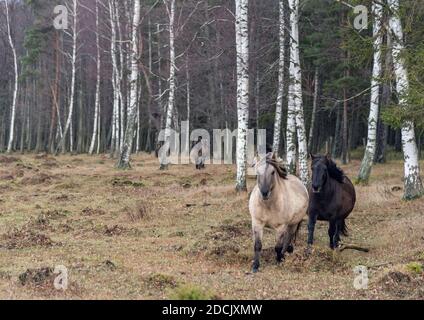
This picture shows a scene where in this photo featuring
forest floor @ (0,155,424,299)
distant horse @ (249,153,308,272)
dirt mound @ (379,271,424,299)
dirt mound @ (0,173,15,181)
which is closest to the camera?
dirt mound @ (379,271,424,299)

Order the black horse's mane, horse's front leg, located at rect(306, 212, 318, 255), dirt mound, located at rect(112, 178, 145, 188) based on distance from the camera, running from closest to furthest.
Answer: horse's front leg, located at rect(306, 212, 318, 255) → the black horse's mane → dirt mound, located at rect(112, 178, 145, 188)

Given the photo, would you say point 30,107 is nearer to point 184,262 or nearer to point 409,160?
point 409,160

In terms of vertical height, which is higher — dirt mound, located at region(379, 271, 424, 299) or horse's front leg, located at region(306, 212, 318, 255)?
horse's front leg, located at region(306, 212, 318, 255)

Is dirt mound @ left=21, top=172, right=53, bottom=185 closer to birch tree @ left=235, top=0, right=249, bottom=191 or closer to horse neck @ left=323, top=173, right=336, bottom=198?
birch tree @ left=235, top=0, right=249, bottom=191

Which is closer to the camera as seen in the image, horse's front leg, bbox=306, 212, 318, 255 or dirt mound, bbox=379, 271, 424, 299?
dirt mound, bbox=379, 271, 424, 299

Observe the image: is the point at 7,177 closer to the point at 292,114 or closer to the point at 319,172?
the point at 292,114

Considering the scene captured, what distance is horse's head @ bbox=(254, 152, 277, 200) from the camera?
35.4 feet

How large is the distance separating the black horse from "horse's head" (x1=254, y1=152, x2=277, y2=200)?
1.78 meters

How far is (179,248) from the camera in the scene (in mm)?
12953

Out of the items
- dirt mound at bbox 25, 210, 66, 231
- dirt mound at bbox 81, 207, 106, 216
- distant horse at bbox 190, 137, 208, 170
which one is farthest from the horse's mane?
distant horse at bbox 190, 137, 208, 170

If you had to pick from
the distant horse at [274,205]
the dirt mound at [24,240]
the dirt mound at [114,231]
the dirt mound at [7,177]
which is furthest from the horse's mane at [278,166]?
the dirt mound at [7,177]

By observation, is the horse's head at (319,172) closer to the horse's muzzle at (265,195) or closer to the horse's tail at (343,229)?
the horse's tail at (343,229)

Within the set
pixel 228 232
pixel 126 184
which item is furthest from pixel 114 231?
pixel 126 184

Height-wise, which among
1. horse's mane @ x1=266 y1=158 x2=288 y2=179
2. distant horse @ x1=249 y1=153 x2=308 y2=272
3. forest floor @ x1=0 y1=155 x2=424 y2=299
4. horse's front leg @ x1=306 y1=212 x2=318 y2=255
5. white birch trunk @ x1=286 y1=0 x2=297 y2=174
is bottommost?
forest floor @ x1=0 y1=155 x2=424 y2=299
